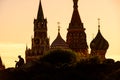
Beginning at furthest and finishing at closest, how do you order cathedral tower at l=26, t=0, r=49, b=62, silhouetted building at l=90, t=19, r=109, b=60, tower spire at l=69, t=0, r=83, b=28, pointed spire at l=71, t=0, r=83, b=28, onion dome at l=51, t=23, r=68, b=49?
cathedral tower at l=26, t=0, r=49, b=62 < pointed spire at l=71, t=0, r=83, b=28 < tower spire at l=69, t=0, r=83, b=28 < onion dome at l=51, t=23, r=68, b=49 < silhouetted building at l=90, t=19, r=109, b=60

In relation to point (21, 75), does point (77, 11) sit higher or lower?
higher

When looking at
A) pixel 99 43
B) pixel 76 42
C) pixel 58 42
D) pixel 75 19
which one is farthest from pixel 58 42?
pixel 99 43

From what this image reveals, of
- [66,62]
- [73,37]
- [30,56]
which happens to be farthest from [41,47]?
[66,62]

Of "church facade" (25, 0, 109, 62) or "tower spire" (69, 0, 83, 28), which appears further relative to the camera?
"tower spire" (69, 0, 83, 28)

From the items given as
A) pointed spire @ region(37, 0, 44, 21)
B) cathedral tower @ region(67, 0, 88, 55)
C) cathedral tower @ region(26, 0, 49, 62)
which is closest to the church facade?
cathedral tower @ region(67, 0, 88, 55)

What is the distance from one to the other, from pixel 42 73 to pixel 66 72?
2.56 metres

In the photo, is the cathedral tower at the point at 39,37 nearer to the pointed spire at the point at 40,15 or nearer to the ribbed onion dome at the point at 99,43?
the pointed spire at the point at 40,15

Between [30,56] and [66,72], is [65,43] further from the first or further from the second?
[66,72]

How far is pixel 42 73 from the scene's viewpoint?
67000 mm

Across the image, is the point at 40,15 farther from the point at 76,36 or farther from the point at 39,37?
the point at 76,36

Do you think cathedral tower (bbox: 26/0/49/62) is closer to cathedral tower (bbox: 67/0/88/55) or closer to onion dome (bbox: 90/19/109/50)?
cathedral tower (bbox: 67/0/88/55)

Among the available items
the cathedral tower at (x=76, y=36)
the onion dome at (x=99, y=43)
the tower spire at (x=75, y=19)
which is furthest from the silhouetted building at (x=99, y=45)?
the tower spire at (x=75, y=19)

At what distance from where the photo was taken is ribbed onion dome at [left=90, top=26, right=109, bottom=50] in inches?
6403

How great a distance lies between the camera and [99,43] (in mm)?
162750
